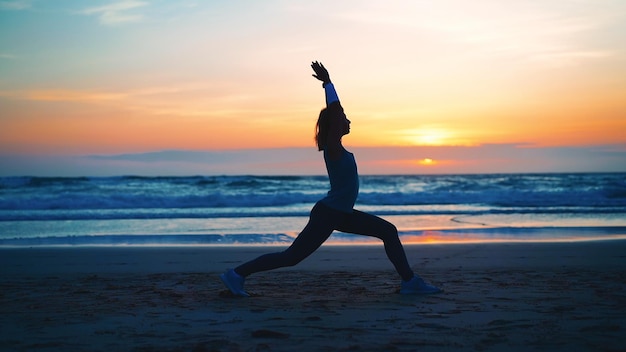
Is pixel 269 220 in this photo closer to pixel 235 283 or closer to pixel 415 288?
pixel 235 283

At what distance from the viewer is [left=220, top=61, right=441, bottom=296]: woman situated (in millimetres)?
5215

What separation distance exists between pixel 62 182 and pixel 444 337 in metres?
44.0

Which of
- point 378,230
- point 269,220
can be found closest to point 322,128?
point 378,230

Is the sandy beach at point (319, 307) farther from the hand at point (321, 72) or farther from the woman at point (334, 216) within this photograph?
the hand at point (321, 72)

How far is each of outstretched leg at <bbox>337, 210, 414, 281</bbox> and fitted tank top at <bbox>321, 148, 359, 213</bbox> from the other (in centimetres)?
16

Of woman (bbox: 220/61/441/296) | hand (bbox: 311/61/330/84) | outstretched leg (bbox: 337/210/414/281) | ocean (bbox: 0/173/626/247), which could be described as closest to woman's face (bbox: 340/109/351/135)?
woman (bbox: 220/61/441/296)

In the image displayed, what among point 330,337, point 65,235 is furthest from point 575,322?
point 65,235

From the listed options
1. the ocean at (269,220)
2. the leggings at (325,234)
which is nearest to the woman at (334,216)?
the leggings at (325,234)

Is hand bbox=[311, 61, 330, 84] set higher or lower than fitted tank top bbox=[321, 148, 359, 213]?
higher

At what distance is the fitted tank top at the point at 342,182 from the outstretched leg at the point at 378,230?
16 centimetres

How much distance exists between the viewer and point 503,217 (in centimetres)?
1831

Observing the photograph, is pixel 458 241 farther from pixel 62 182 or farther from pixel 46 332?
pixel 62 182

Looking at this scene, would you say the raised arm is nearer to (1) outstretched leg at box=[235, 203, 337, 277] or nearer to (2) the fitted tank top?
(2) the fitted tank top

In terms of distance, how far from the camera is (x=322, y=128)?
5281mm
